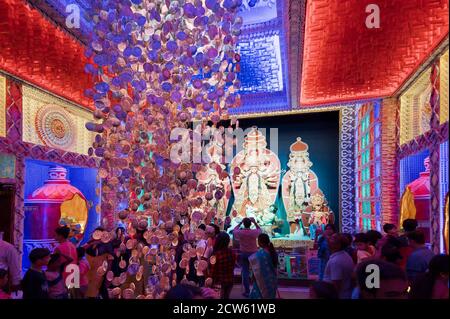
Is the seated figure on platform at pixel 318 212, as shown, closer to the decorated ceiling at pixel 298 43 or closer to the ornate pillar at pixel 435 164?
the decorated ceiling at pixel 298 43

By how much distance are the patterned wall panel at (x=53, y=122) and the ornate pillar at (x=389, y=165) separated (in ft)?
16.6

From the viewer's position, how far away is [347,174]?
7293 mm

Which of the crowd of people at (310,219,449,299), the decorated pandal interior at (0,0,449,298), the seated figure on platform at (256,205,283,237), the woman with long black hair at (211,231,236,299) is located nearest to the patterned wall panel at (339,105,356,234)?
the decorated pandal interior at (0,0,449,298)

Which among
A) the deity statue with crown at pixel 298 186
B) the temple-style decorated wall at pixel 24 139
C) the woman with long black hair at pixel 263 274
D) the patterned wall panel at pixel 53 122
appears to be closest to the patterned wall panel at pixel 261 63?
the deity statue with crown at pixel 298 186

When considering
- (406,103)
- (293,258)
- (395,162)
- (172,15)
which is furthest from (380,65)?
(172,15)

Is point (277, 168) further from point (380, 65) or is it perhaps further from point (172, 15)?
point (172, 15)

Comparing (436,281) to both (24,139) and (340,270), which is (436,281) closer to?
(340,270)

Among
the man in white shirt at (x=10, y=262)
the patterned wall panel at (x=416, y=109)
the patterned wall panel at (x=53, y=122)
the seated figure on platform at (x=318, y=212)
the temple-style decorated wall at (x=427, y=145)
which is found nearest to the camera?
the man in white shirt at (x=10, y=262)

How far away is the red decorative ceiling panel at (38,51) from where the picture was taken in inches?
133

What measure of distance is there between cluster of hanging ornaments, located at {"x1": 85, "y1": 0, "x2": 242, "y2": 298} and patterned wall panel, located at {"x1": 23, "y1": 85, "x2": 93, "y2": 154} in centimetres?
398

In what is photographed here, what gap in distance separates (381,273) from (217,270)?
6.78 feet

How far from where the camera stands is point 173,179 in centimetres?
192

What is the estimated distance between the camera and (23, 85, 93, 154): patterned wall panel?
544 cm

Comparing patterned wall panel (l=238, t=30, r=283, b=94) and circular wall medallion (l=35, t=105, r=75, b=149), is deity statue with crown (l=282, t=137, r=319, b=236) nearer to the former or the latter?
patterned wall panel (l=238, t=30, r=283, b=94)
